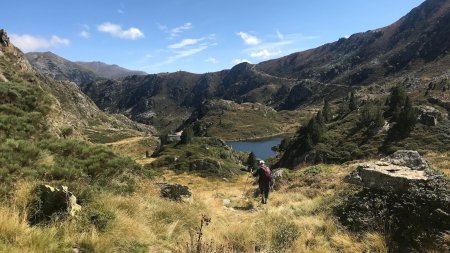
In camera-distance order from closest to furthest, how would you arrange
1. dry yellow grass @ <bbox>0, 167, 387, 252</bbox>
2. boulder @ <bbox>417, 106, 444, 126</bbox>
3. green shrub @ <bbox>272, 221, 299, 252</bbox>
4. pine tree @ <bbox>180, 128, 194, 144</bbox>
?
1. dry yellow grass @ <bbox>0, 167, 387, 252</bbox>
2. green shrub @ <bbox>272, 221, 299, 252</bbox>
3. boulder @ <bbox>417, 106, 444, 126</bbox>
4. pine tree @ <bbox>180, 128, 194, 144</bbox>

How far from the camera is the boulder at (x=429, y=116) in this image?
99.9 m

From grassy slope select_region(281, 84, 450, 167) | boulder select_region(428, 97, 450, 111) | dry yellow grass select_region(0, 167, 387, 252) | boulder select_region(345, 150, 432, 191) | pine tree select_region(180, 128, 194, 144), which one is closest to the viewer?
dry yellow grass select_region(0, 167, 387, 252)

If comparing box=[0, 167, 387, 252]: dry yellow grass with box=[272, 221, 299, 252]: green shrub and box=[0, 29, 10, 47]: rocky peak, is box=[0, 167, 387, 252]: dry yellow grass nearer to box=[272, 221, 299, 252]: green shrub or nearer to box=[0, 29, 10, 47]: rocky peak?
box=[272, 221, 299, 252]: green shrub

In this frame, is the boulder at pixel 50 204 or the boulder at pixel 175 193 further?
the boulder at pixel 175 193

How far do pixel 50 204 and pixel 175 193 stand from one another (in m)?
9.63

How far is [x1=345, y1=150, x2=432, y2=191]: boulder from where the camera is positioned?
10562 mm

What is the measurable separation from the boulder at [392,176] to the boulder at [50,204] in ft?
27.6

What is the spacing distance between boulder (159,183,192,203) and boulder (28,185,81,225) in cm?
848

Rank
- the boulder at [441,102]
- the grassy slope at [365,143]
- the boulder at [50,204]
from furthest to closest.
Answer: the boulder at [441,102] < the grassy slope at [365,143] < the boulder at [50,204]

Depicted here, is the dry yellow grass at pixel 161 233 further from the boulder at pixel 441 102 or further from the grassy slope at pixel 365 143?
the boulder at pixel 441 102

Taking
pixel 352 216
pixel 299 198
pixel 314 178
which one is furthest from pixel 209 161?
pixel 352 216

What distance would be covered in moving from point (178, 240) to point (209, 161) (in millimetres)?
75915

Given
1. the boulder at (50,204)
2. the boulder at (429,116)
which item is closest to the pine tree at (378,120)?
the boulder at (429,116)

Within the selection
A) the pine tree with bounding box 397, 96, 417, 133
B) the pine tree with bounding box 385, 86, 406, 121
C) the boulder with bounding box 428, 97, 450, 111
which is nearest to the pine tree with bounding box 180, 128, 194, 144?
the pine tree with bounding box 397, 96, 417, 133
